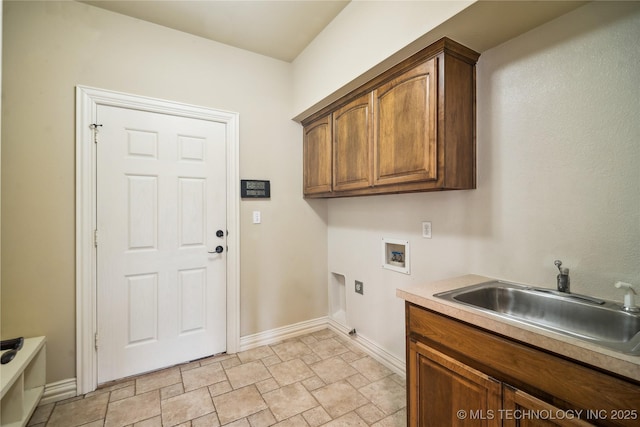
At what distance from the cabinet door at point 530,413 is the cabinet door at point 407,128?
104 cm

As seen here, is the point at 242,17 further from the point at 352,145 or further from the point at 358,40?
the point at 352,145

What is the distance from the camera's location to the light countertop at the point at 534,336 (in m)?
0.78

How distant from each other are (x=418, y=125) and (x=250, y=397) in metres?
2.11

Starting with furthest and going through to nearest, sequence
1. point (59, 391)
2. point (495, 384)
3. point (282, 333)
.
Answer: point (282, 333)
point (59, 391)
point (495, 384)

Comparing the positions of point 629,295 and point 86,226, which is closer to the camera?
point 629,295

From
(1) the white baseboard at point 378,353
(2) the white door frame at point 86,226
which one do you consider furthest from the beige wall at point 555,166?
(2) the white door frame at point 86,226

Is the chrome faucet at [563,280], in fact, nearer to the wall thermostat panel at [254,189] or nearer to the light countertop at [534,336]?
the light countertop at [534,336]

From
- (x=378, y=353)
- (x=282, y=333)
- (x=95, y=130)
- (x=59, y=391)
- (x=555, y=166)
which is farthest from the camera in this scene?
(x=282, y=333)

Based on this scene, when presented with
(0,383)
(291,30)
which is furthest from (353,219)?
(0,383)

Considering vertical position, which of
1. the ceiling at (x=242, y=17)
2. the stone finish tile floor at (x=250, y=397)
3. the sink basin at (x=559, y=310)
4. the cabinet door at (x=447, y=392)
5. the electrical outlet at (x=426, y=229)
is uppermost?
the ceiling at (x=242, y=17)

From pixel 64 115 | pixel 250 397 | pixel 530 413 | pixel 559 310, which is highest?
pixel 64 115

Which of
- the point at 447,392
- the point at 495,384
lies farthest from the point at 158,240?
the point at 495,384

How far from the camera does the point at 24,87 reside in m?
1.88

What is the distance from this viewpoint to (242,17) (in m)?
2.19
